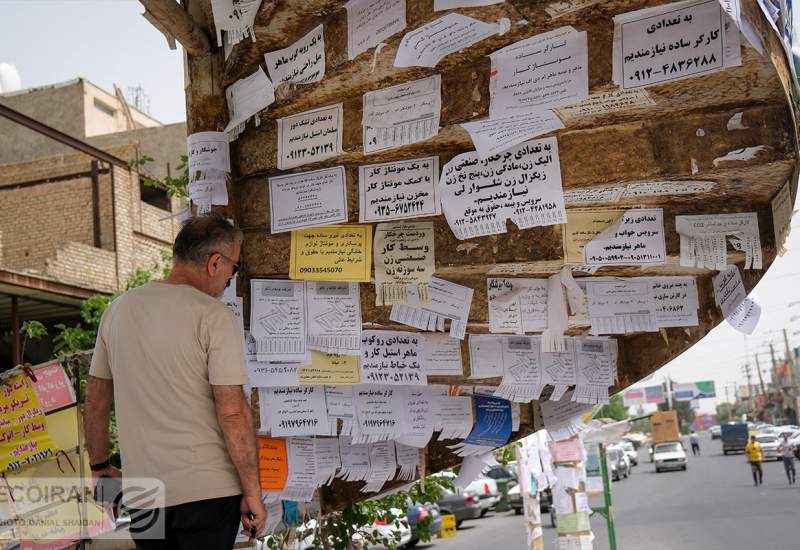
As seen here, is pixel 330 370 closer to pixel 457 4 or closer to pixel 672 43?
pixel 457 4

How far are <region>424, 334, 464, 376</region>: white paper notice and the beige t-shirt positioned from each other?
1.59 m

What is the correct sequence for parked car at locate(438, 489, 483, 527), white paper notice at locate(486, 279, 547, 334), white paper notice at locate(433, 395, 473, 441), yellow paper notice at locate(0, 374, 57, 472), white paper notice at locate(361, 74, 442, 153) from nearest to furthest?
white paper notice at locate(361, 74, 442, 153)
white paper notice at locate(486, 279, 547, 334)
white paper notice at locate(433, 395, 473, 441)
yellow paper notice at locate(0, 374, 57, 472)
parked car at locate(438, 489, 483, 527)

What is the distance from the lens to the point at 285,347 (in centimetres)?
355

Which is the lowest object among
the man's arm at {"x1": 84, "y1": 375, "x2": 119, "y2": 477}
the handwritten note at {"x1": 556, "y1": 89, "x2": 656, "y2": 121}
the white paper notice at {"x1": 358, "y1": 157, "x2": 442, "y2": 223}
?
the man's arm at {"x1": 84, "y1": 375, "x2": 119, "y2": 477}

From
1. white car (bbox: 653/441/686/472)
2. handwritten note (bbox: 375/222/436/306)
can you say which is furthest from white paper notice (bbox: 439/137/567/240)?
white car (bbox: 653/441/686/472)

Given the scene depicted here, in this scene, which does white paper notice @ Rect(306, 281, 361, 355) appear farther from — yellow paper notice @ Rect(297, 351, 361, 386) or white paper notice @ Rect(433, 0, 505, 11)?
white paper notice @ Rect(433, 0, 505, 11)

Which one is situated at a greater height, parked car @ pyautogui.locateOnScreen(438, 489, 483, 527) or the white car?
parked car @ pyautogui.locateOnScreen(438, 489, 483, 527)

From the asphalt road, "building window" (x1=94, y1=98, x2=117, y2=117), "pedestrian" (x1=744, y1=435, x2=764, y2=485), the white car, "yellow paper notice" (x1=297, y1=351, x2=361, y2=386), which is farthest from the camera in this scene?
the white car

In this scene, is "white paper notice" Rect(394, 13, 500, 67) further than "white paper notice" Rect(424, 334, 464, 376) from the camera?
No

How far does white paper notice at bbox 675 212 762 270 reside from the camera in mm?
3475

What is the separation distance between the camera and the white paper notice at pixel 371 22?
281cm

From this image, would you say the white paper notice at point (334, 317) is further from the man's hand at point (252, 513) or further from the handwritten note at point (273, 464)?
the man's hand at point (252, 513)

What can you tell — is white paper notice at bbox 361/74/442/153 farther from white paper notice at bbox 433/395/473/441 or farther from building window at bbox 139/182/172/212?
building window at bbox 139/182/172/212

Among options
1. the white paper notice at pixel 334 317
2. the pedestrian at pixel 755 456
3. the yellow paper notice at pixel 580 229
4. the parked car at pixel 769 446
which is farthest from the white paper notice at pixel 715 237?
the parked car at pixel 769 446
